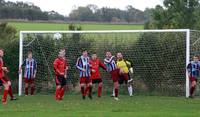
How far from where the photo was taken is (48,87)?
3070 cm

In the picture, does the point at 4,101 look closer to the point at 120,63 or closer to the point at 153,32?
the point at 120,63

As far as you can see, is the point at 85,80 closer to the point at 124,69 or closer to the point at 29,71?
the point at 124,69

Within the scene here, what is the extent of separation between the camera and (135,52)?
97.3ft

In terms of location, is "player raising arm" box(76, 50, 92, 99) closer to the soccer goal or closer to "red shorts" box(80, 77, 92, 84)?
"red shorts" box(80, 77, 92, 84)

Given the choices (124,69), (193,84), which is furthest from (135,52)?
(193,84)

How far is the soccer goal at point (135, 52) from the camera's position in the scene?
28.5m

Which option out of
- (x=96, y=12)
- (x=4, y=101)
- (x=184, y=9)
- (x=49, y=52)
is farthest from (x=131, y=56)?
(x=96, y=12)

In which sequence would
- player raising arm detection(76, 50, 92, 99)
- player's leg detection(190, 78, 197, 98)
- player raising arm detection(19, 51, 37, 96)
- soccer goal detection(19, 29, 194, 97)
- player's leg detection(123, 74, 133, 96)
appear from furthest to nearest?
player raising arm detection(19, 51, 37, 96) → soccer goal detection(19, 29, 194, 97) → player's leg detection(123, 74, 133, 96) → player's leg detection(190, 78, 197, 98) → player raising arm detection(76, 50, 92, 99)

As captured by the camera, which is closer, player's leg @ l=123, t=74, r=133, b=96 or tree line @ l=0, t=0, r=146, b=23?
player's leg @ l=123, t=74, r=133, b=96

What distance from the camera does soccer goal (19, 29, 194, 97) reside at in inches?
1123

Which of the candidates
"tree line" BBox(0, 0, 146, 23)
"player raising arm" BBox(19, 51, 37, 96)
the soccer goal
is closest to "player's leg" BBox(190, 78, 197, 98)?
the soccer goal

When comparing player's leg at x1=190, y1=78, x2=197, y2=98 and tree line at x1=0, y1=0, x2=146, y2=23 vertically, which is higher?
tree line at x1=0, y1=0, x2=146, y2=23

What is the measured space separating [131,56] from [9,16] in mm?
33262

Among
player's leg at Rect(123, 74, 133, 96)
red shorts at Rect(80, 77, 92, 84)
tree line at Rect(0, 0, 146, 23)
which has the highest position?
tree line at Rect(0, 0, 146, 23)
